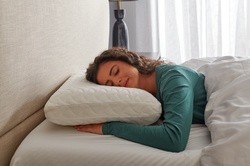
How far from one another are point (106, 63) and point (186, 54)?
1.63m

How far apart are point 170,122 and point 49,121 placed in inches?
15.6

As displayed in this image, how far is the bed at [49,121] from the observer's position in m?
0.90

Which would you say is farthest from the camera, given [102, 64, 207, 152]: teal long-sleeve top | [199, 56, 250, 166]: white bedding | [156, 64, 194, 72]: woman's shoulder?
[156, 64, 194, 72]: woman's shoulder

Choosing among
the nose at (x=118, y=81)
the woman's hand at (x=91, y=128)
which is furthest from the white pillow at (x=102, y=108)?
the nose at (x=118, y=81)

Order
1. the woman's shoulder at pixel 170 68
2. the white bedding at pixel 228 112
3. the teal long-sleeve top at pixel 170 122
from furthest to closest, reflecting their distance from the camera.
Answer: the woman's shoulder at pixel 170 68 → the teal long-sleeve top at pixel 170 122 → the white bedding at pixel 228 112

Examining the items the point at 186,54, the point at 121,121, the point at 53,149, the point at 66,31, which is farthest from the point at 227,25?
the point at 53,149

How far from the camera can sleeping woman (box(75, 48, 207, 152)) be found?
0.97m

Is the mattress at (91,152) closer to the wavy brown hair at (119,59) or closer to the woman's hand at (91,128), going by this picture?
the woman's hand at (91,128)

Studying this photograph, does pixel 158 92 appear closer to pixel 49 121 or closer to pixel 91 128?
pixel 91 128

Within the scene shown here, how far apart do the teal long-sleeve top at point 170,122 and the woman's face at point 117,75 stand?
0.32 ft

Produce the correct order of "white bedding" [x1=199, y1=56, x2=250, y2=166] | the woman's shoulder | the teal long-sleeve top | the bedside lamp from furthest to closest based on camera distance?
the bedside lamp
the woman's shoulder
the teal long-sleeve top
"white bedding" [x1=199, y1=56, x2=250, y2=166]

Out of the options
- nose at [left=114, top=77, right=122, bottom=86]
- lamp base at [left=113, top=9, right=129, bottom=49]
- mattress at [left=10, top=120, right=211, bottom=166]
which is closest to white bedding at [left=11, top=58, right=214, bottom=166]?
mattress at [left=10, top=120, right=211, bottom=166]

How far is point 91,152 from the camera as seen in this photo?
948 mm

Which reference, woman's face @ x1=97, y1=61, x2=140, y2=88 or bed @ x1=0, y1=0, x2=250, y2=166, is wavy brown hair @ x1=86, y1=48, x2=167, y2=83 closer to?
woman's face @ x1=97, y1=61, x2=140, y2=88
